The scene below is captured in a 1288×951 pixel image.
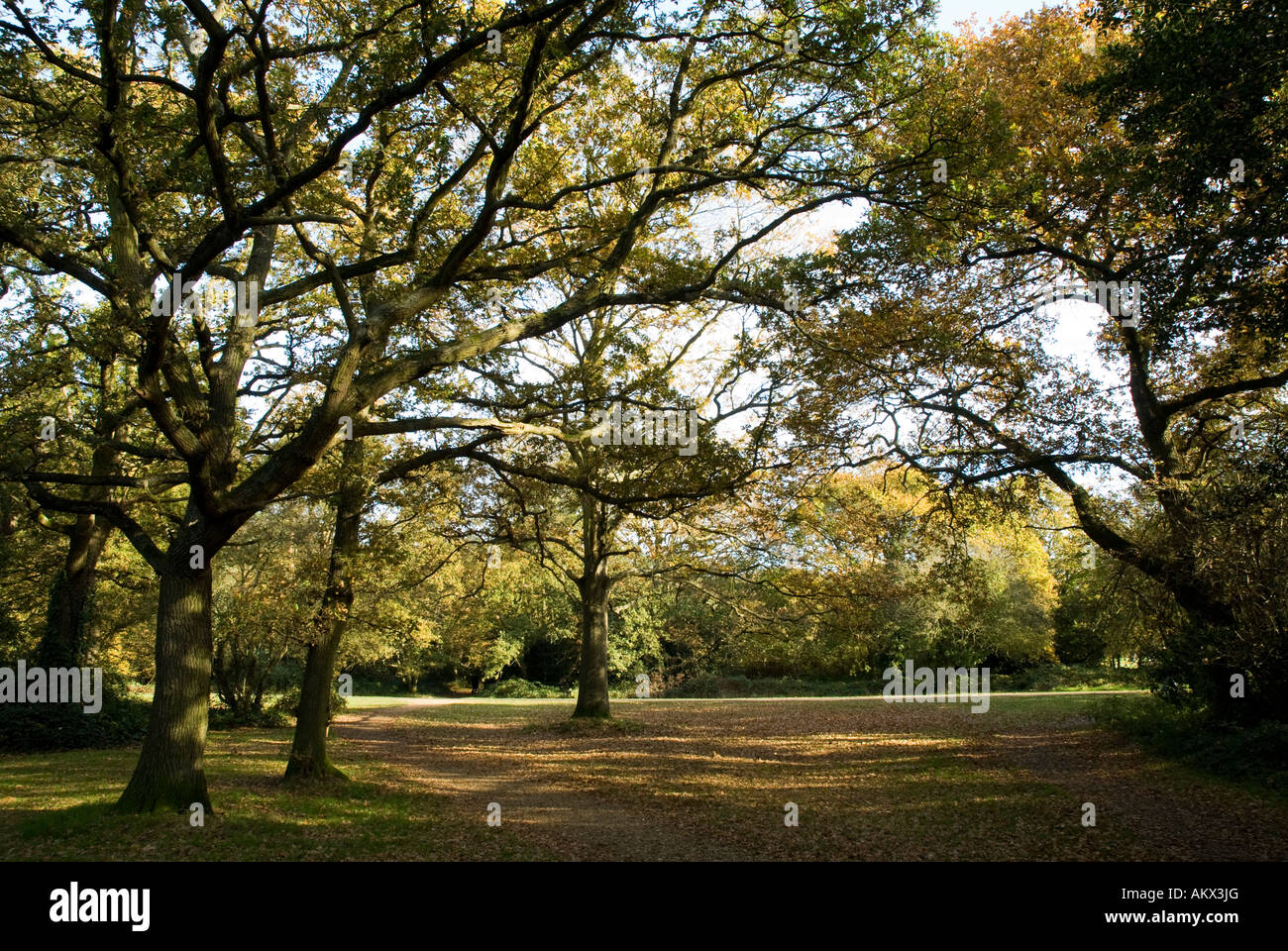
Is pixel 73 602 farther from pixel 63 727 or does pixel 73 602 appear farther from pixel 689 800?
pixel 689 800

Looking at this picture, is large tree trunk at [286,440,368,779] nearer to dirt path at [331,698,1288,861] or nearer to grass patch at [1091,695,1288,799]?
dirt path at [331,698,1288,861]

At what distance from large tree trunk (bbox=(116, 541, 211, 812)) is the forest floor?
380 millimetres

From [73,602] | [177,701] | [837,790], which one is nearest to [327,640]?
[177,701]

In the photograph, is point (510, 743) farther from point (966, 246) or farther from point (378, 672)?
point (378, 672)

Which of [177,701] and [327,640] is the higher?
[327,640]

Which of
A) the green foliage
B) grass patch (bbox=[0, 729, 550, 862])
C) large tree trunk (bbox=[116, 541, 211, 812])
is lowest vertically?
the green foliage

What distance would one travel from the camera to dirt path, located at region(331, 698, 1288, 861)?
8781 millimetres

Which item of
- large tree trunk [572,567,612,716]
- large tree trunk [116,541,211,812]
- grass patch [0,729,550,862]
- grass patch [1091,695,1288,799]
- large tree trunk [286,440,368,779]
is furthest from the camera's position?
large tree trunk [572,567,612,716]

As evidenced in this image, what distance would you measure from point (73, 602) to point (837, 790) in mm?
17918

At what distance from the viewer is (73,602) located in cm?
1870

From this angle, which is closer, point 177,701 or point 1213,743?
point 177,701

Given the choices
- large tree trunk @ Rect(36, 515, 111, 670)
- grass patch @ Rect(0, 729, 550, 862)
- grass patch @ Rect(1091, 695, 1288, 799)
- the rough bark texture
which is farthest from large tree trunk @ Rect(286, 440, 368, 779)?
grass patch @ Rect(1091, 695, 1288, 799)
